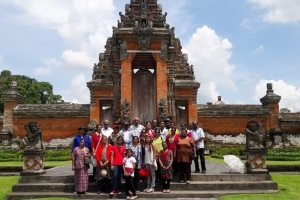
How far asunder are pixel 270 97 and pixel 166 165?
56.3 ft

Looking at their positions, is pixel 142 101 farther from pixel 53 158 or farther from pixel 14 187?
pixel 14 187

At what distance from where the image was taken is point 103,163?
8711mm

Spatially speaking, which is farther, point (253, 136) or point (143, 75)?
point (143, 75)

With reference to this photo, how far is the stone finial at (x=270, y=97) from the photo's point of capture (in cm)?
2350

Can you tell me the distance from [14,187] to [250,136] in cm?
755

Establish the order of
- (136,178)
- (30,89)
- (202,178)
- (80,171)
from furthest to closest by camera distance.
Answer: (30,89) < (202,178) < (136,178) < (80,171)

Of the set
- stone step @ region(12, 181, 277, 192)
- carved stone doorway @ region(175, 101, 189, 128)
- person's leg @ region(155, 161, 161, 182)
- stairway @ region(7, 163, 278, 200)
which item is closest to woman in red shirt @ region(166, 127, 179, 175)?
person's leg @ region(155, 161, 161, 182)

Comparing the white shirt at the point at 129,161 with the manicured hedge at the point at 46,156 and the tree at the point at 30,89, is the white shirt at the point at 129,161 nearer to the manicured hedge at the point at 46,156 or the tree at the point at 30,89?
the manicured hedge at the point at 46,156

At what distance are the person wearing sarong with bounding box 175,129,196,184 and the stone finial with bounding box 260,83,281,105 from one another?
16070 millimetres

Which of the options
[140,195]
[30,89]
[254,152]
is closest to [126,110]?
[254,152]

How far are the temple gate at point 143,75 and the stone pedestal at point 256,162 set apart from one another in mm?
8177

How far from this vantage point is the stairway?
8.69 meters

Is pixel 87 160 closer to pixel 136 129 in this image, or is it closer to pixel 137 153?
pixel 137 153

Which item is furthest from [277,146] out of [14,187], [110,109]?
[14,187]
